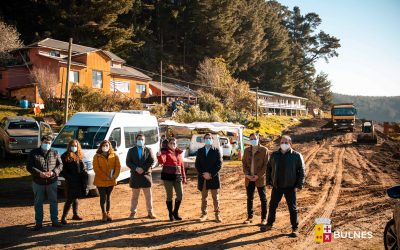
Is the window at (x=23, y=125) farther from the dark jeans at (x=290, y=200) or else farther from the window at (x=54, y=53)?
the window at (x=54, y=53)

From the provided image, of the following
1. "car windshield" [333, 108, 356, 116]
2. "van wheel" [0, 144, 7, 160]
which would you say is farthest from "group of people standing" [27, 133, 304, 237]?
"car windshield" [333, 108, 356, 116]

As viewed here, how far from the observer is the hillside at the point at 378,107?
545 ft

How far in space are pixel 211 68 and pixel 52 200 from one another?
44.5 metres

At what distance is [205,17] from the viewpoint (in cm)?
5841

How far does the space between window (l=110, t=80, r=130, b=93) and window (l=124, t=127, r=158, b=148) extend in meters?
24.8

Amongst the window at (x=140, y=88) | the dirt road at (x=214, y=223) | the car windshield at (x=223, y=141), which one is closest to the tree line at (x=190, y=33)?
the window at (x=140, y=88)

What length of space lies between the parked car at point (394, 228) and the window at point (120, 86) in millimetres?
35545

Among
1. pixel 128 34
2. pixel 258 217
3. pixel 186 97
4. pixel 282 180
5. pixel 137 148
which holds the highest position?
pixel 128 34

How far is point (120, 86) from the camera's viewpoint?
1593 inches

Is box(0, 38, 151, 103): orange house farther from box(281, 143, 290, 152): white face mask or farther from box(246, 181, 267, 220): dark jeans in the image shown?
box(281, 143, 290, 152): white face mask

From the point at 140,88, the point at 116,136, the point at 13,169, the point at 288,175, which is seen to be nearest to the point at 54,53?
the point at 140,88

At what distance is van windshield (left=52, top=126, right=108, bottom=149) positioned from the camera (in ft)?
37.5

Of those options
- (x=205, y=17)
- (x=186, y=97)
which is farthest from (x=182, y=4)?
(x=186, y=97)

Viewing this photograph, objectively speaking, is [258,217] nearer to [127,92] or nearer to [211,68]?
[127,92]
